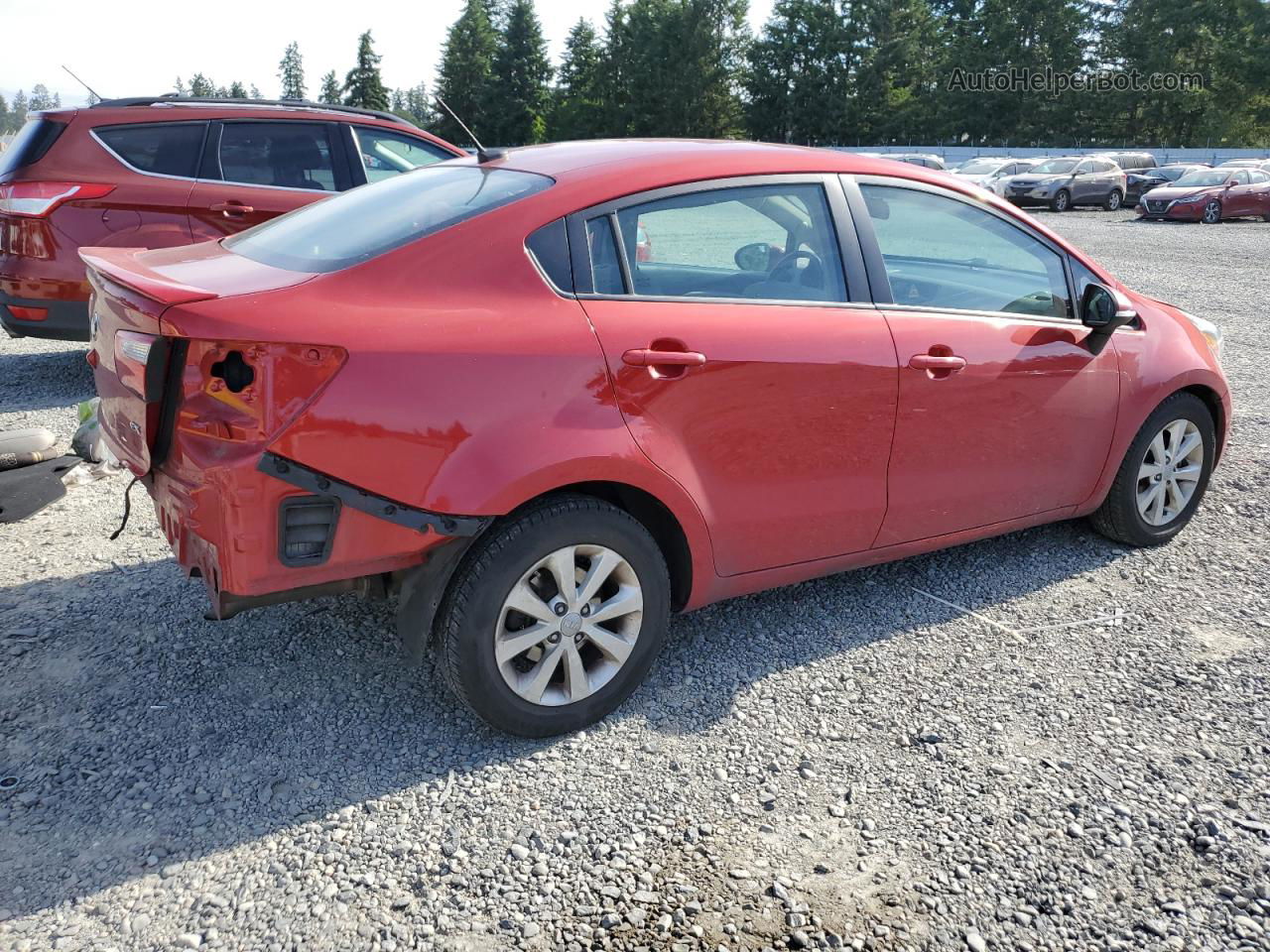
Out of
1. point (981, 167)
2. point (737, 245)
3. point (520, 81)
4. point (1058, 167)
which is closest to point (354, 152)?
point (737, 245)

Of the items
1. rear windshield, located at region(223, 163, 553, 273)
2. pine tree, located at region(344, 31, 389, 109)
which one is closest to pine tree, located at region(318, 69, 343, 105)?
pine tree, located at region(344, 31, 389, 109)

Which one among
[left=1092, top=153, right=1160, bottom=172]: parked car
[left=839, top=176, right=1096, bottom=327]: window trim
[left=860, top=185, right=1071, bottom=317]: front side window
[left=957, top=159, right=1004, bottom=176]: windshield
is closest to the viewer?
[left=839, top=176, right=1096, bottom=327]: window trim

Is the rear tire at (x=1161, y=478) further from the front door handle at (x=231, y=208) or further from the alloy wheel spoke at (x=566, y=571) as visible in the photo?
the front door handle at (x=231, y=208)

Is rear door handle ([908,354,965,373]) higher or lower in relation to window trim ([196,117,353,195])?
lower

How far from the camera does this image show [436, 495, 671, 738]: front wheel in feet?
9.71

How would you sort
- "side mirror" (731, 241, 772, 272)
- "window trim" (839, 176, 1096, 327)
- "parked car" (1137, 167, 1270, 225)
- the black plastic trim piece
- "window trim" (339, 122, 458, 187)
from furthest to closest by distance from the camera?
"parked car" (1137, 167, 1270, 225), "window trim" (339, 122, 458, 187), "window trim" (839, 176, 1096, 327), "side mirror" (731, 241, 772, 272), the black plastic trim piece

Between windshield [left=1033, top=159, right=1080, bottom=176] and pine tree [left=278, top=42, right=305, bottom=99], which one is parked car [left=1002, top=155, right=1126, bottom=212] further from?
pine tree [left=278, top=42, right=305, bottom=99]

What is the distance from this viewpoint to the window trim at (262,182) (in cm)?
708

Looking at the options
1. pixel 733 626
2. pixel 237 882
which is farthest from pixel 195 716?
pixel 733 626

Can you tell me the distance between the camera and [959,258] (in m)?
4.12

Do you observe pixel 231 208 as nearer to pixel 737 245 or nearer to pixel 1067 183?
pixel 737 245

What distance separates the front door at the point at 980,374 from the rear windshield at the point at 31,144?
18.2ft

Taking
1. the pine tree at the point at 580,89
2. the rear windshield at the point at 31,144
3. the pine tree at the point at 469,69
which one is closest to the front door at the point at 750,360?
the rear windshield at the point at 31,144

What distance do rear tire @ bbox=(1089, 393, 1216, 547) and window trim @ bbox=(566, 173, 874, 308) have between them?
1754 millimetres
